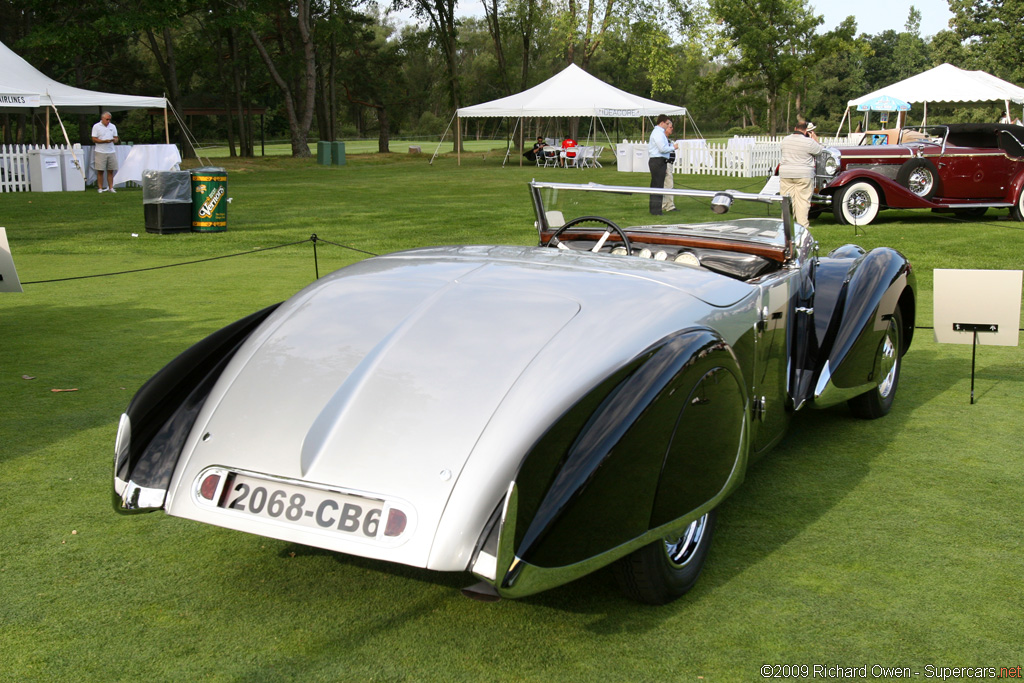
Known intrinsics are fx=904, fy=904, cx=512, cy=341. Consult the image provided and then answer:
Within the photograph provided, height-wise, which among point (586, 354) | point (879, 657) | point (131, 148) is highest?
point (131, 148)

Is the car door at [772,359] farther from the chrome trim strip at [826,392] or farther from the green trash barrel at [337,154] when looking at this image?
the green trash barrel at [337,154]

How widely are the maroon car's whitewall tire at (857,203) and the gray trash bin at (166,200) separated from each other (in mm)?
11099

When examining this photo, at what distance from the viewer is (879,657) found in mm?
2951

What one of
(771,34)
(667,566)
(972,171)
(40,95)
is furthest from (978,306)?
(771,34)

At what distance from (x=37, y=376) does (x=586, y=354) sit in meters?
4.84

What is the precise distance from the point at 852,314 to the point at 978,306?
139 centimetres

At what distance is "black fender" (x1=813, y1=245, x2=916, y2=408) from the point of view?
480cm

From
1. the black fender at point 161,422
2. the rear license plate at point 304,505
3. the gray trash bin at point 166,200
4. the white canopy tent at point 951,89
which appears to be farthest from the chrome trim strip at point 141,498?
the white canopy tent at point 951,89

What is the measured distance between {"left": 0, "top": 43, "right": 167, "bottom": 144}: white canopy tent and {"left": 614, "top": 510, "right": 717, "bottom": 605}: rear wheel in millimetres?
22647

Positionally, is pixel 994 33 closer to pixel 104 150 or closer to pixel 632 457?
pixel 104 150

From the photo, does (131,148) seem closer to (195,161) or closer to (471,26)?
(195,161)

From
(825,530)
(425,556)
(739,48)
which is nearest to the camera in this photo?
(425,556)

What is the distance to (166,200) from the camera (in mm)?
14727

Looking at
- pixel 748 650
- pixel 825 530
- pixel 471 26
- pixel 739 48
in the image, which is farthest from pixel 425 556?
pixel 471 26
